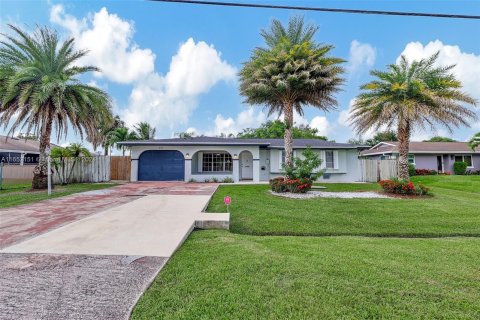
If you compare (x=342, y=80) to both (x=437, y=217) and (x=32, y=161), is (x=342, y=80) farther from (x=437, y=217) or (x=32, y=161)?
(x=32, y=161)

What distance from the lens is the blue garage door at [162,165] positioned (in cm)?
1956

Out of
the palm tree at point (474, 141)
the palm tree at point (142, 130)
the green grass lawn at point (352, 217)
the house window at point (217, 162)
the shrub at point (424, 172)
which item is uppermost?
the palm tree at point (142, 130)

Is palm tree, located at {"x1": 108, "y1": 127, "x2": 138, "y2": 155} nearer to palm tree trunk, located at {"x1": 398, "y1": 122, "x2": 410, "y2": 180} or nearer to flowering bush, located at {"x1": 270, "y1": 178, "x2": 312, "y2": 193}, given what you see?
flowering bush, located at {"x1": 270, "y1": 178, "x2": 312, "y2": 193}

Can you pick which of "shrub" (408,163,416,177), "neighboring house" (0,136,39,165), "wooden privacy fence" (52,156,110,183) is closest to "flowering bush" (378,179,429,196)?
"shrub" (408,163,416,177)

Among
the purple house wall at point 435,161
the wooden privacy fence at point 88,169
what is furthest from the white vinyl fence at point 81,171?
the purple house wall at point 435,161

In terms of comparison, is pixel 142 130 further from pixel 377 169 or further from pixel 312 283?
pixel 312 283

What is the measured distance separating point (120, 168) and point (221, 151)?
8.13 metres

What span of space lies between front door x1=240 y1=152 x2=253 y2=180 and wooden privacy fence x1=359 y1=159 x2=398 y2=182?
8990mm

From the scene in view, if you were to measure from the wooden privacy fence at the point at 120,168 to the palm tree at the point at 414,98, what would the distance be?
689 inches

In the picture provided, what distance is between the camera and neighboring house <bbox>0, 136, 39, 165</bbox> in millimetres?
23109

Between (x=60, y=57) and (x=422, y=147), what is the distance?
1292 inches

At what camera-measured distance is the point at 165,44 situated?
14.9m

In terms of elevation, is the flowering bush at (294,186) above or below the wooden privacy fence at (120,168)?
below

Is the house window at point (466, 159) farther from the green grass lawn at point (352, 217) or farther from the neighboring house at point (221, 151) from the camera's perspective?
the green grass lawn at point (352, 217)
